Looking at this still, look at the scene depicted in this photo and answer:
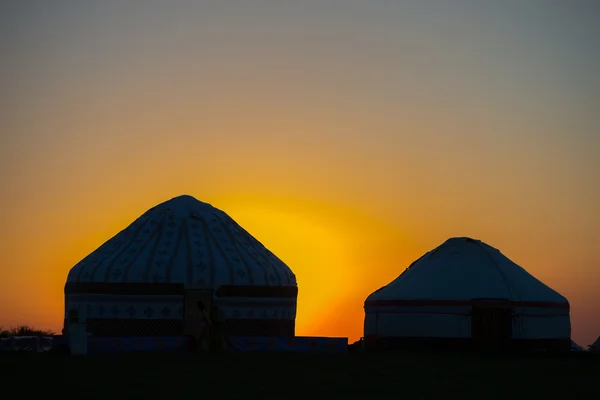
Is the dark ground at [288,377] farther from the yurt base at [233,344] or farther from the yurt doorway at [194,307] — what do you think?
the yurt doorway at [194,307]

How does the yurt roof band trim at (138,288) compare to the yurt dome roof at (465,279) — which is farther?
the yurt dome roof at (465,279)

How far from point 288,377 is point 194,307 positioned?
9.45 metres

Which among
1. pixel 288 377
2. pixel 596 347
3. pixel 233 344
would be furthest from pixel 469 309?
pixel 288 377

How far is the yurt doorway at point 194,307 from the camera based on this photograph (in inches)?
1157

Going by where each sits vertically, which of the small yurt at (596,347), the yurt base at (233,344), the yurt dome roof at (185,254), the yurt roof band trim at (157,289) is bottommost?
the small yurt at (596,347)

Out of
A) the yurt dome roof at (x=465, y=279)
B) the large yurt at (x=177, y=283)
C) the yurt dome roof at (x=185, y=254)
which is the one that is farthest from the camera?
the yurt dome roof at (x=465, y=279)

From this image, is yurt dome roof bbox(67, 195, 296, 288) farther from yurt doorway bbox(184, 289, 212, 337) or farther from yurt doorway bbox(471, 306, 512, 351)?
yurt doorway bbox(471, 306, 512, 351)

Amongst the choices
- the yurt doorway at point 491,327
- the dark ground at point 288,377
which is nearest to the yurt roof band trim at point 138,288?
the dark ground at point 288,377

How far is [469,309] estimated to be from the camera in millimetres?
30984

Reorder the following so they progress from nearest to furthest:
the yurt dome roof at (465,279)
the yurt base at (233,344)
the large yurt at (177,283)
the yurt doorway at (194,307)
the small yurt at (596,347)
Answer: the yurt base at (233,344)
the yurt doorway at (194,307)
the large yurt at (177,283)
the small yurt at (596,347)
the yurt dome roof at (465,279)

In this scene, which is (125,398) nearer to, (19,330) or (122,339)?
(122,339)

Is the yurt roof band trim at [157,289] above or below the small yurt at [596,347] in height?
above

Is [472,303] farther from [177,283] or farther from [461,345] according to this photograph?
[177,283]

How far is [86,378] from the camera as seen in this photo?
19.9m
